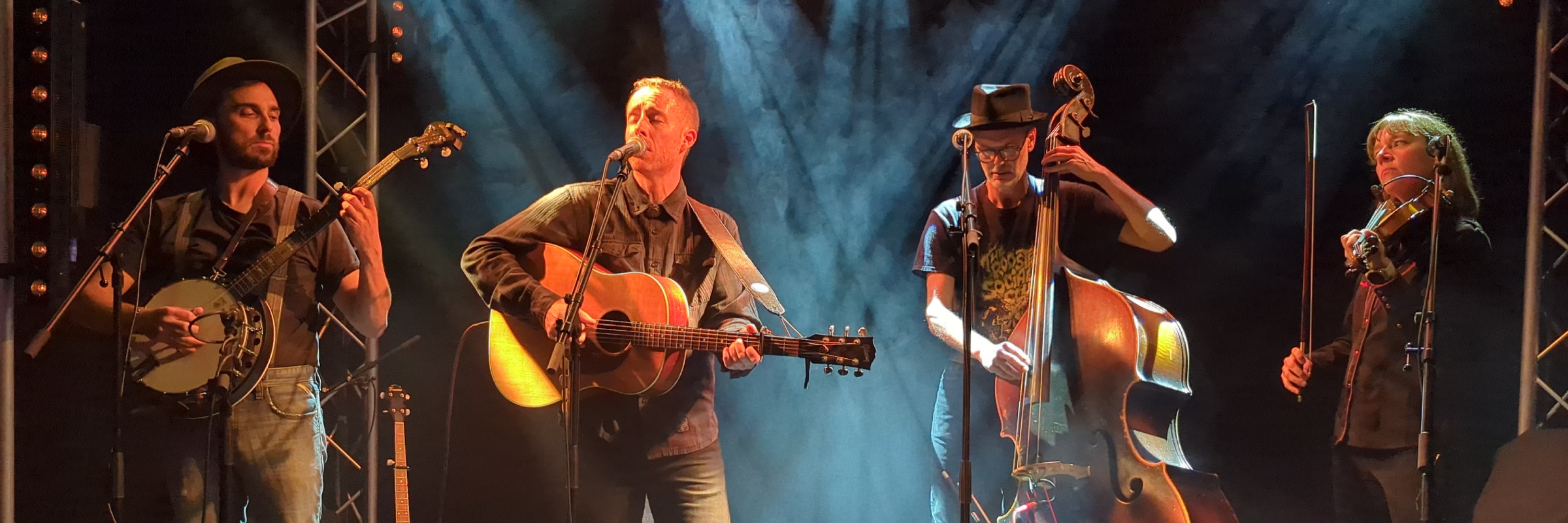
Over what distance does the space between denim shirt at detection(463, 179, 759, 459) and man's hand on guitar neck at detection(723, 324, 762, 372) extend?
0.59ft

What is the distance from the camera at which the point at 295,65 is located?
197 inches

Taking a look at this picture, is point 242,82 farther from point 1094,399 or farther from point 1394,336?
point 1394,336

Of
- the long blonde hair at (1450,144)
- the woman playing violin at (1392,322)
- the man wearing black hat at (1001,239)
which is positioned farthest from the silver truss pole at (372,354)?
the long blonde hair at (1450,144)

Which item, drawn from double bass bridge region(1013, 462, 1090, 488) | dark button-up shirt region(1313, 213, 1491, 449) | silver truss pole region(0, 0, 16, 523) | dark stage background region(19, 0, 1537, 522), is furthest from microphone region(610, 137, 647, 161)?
dark button-up shirt region(1313, 213, 1491, 449)

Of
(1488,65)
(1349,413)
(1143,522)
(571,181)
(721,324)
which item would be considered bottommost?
(1143,522)

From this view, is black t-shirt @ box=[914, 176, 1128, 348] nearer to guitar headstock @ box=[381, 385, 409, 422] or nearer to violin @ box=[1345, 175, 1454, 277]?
violin @ box=[1345, 175, 1454, 277]

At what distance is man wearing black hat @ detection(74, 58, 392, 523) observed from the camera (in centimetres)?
461

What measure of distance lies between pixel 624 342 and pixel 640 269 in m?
0.40

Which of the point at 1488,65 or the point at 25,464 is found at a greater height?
the point at 1488,65

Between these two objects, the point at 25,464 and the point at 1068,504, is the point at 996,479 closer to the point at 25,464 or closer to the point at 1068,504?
the point at 1068,504

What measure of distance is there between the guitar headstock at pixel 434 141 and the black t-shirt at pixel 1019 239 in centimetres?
212

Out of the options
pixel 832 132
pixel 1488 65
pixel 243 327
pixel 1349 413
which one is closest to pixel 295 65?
pixel 243 327

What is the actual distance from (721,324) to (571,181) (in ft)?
3.26

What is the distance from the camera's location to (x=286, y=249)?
464 centimetres
